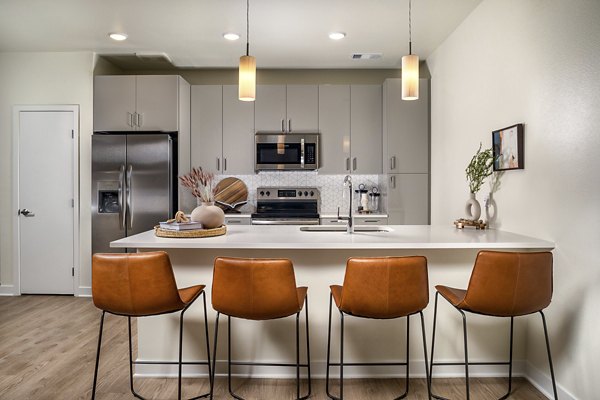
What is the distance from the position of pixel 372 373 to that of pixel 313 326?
0.48m

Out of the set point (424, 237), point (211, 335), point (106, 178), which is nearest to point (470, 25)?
point (424, 237)

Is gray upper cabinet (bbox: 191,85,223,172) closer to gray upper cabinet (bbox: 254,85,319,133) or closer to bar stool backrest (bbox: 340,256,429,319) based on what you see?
gray upper cabinet (bbox: 254,85,319,133)

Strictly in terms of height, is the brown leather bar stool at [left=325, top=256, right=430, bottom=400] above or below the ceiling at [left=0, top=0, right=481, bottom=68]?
below

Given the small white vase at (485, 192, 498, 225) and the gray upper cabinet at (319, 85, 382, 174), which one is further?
the gray upper cabinet at (319, 85, 382, 174)

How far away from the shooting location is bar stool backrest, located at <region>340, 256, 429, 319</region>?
1992mm

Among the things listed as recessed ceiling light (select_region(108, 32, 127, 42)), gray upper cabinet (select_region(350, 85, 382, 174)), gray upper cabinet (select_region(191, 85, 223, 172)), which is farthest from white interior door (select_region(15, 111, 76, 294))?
gray upper cabinet (select_region(350, 85, 382, 174))

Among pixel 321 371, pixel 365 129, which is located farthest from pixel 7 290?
pixel 365 129

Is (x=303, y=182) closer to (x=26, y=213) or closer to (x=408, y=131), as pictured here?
(x=408, y=131)

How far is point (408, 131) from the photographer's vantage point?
469cm

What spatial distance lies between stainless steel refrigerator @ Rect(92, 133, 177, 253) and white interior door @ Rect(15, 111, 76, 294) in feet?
1.51

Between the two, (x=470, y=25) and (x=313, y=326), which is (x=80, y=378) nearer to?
(x=313, y=326)

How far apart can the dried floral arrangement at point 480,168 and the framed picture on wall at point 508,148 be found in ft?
0.18

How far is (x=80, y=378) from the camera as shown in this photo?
8.76ft

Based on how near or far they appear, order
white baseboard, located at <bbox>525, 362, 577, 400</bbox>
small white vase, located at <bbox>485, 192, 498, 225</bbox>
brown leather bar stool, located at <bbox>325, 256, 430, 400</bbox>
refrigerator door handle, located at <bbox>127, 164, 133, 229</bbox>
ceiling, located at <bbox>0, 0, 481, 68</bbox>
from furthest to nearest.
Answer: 1. refrigerator door handle, located at <bbox>127, 164, 133, 229</bbox>
2. ceiling, located at <bbox>0, 0, 481, 68</bbox>
3. small white vase, located at <bbox>485, 192, 498, 225</bbox>
4. white baseboard, located at <bbox>525, 362, 577, 400</bbox>
5. brown leather bar stool, located at <bbox>325, 256, 430, 400</bbox>
